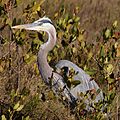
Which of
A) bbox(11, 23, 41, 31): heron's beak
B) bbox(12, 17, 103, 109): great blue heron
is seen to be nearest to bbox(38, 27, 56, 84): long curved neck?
bbox(12, 17, 103, 109): great blue heron

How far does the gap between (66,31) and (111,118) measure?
91 cm

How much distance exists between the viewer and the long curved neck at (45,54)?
15.8ft

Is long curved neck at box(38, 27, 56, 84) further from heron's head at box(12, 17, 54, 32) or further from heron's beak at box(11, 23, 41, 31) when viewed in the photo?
heron's beak at box(11, 23, 41, 31)

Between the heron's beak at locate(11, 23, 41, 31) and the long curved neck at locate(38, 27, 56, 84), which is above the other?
the heron's beak at locate(11, 23, 41, 31)

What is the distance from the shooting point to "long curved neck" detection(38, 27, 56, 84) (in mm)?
4817

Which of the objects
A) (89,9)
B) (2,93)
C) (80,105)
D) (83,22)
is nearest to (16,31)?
(2,93)

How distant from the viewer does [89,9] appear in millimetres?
9695

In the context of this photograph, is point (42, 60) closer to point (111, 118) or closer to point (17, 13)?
point (111, 118)

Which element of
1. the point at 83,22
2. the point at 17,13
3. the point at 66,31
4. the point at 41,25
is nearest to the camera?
the point at 66,31

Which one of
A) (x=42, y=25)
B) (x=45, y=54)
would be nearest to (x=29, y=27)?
(x=42, y=25)

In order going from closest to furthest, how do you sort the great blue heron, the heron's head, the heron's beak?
the heron's beak < the great blue heron < the heron's head

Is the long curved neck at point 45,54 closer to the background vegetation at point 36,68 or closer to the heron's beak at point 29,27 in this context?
the background vegetation at point 36,68

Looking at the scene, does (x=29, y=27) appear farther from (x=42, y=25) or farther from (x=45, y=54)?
(x=45, y=54)

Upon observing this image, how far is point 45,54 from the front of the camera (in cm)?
487
